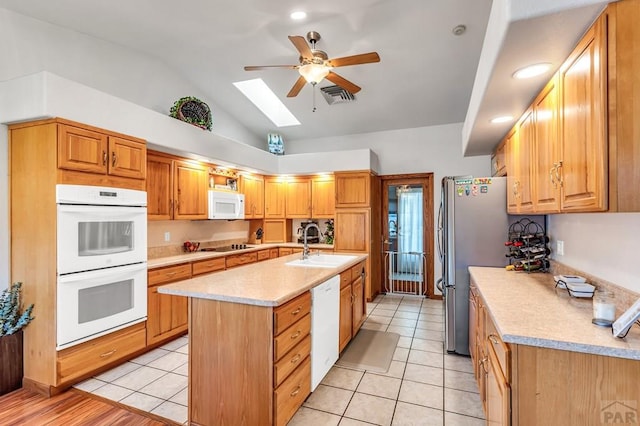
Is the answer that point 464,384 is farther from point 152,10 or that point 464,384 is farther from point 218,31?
point 152,10

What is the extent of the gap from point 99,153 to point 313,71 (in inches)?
79.4

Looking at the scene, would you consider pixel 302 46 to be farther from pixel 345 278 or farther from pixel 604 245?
pixel 604 245

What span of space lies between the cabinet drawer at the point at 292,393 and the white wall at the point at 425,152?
3710mm

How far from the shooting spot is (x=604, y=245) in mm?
1896

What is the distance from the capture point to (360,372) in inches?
112

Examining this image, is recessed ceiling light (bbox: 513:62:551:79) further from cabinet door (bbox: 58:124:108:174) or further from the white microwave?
the white microwave

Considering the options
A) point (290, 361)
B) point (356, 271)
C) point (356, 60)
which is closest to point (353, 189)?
point (356, 271)

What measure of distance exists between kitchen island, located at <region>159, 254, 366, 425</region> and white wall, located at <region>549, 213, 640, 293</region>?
1800mm

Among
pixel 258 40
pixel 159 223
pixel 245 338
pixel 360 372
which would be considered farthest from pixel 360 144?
pixel 245 338

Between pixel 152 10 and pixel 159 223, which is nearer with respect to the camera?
pixel 152 10

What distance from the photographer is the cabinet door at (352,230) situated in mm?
5168

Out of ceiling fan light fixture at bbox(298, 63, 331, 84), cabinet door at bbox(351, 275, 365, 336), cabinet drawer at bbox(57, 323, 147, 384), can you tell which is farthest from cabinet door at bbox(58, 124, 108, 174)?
cabinet door at bbox(351, 275, 365, 336)

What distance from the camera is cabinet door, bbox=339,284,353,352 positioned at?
302 centimetres

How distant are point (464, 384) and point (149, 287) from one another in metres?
3.08
